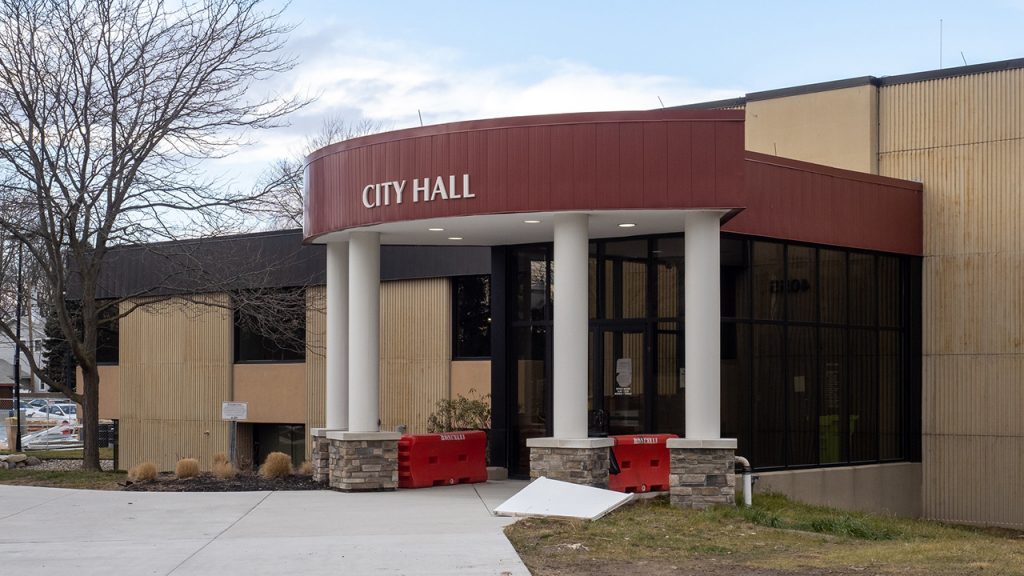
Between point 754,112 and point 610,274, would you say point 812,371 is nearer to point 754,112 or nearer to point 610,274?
point 610,274

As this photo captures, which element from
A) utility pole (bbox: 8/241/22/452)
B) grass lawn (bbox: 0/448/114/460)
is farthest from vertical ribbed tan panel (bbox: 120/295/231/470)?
grass lawn (bbox: 0/448/114/460)

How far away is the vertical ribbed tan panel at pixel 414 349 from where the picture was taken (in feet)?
91.8

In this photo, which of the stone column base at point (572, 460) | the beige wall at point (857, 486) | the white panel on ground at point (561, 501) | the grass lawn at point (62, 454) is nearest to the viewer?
the white panel on ground at point (561, 501)

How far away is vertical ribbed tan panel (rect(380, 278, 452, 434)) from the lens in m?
28.0

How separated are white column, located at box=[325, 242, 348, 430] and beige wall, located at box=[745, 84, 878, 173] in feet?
33.0

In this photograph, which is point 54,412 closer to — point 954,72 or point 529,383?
point 529,383

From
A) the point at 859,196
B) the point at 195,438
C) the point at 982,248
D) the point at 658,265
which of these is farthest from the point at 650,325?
the point at 195,438

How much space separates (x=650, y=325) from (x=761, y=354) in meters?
2.17

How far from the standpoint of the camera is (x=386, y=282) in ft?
96.0

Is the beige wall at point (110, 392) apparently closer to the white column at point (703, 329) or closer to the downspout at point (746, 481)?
the downspout at point (746, 481)

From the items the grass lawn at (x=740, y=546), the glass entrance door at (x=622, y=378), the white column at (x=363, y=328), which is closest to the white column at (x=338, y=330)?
the white column at (x=363, y=328)

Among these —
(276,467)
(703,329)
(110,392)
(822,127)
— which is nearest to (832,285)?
(822,127)

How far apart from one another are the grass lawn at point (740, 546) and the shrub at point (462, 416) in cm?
798

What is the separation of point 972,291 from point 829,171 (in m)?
4.55
